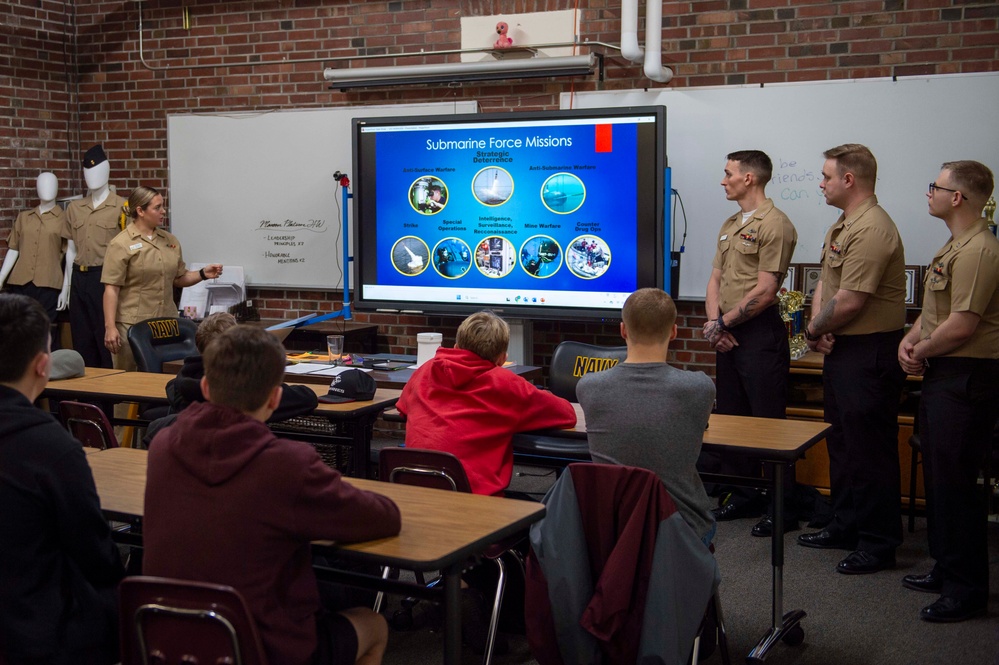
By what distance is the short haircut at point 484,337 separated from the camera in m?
3.13

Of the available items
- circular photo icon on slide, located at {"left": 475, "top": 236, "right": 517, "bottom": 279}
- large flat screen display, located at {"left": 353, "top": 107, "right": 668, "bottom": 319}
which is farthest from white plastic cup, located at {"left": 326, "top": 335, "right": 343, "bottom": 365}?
circular photo icon on slide, located at {"left": 475, "top": 236, "right": 517, "bottom": 279}

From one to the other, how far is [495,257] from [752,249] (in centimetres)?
164

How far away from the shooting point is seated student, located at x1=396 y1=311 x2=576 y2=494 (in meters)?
3.08

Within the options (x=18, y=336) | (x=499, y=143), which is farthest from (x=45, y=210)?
(x=18, y=336)

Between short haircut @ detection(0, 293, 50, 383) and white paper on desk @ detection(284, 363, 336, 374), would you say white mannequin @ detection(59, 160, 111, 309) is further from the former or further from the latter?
short haircut @ detection(0, 293, 50, 383)

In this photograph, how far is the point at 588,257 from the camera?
545cm

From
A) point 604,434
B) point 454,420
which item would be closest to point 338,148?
point 454,420

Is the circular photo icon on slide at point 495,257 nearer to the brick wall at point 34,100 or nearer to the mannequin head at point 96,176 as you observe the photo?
the mannequin head at point 96,176

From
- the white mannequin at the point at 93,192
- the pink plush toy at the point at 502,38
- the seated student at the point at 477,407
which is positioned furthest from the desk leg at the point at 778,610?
the white mannequin at the point at 93,192

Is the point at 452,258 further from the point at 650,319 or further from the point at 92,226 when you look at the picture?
the point at 650,319

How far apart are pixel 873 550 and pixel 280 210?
14.2 ft

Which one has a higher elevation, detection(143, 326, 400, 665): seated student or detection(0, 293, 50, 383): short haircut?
detection(0, 293, 50, 383): short haircut

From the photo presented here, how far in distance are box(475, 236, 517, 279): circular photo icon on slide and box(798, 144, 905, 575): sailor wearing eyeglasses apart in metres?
2.06

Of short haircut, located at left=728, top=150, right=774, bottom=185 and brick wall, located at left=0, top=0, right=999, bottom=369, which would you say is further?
brick wall, located at left=0, top=0, right=999, bottom=369
